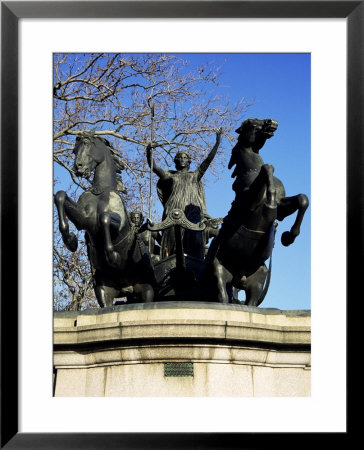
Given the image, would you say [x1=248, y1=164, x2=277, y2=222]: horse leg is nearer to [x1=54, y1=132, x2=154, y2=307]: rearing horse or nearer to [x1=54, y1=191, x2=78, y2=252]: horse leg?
[x1=54, y1=132, x2=154, y2=307]: rearing horse

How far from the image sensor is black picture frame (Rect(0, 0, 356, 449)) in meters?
12.9

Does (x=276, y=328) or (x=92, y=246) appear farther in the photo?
(x=92, y=246)

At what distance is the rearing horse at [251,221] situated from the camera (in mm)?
16891

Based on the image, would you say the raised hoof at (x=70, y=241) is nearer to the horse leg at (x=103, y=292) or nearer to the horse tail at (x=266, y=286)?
the horse leg at (x=103, y=292)

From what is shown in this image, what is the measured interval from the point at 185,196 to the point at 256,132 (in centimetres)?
178

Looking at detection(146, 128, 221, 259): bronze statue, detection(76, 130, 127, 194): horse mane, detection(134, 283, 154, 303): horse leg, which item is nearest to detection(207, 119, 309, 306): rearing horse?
detection(134, 283, 154, 303): horse leg

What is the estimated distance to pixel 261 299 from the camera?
697 inches

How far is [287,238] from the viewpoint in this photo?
17312 millimetres

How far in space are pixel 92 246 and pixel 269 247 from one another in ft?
7.12

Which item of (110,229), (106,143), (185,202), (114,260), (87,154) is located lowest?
(114,260)
